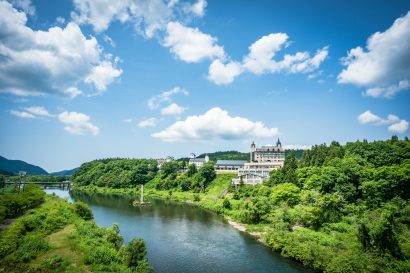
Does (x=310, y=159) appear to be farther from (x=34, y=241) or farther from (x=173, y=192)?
(x=34, y=241)

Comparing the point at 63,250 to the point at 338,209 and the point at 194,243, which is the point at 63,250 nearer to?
the point at 194,243

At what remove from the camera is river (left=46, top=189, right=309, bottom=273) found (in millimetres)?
29205

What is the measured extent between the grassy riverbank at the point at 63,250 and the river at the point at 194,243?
4.25 m

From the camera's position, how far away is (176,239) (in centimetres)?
3900

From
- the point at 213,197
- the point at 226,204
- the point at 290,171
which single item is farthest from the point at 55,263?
the point at 213,197

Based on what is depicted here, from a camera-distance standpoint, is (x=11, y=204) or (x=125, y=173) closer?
(x=11, y=204)

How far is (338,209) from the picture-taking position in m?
42.2

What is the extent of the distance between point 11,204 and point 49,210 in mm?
5101

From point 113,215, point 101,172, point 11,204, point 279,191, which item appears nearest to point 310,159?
point 279,191

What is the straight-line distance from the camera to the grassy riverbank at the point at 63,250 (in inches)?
931

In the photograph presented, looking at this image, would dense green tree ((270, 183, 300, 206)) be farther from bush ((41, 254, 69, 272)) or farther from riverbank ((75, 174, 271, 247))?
bush ((41, 254, 69, 272))

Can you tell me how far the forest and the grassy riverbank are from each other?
1807 centimetres

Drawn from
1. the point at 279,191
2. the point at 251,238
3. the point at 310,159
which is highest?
the point at 310,159

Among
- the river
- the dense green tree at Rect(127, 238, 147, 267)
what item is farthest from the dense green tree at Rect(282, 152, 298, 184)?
the dense green tree at Rect(127, 238, 147, 267)
